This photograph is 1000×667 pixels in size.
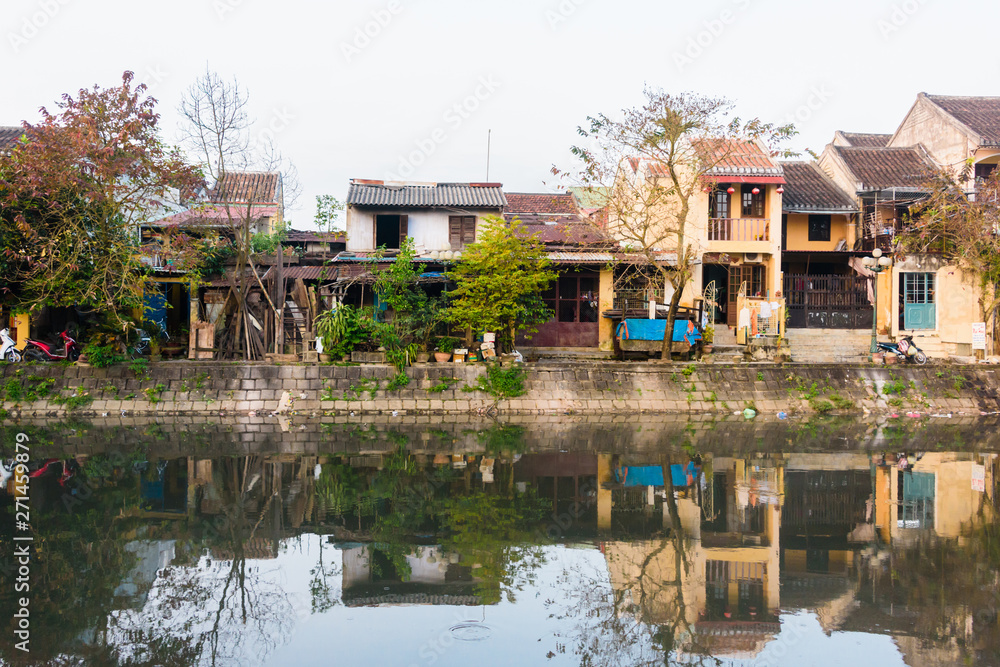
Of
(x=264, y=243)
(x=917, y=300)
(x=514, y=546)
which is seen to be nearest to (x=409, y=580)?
(x=514, y=546)

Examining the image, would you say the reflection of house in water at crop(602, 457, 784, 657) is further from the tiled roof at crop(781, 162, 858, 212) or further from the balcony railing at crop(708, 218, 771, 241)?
the tiled roof at crop(781, 162, 858, 212)

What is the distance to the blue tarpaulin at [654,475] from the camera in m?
9.99

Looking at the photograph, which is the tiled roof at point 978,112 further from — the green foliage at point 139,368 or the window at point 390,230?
the green foliage at point 139,368

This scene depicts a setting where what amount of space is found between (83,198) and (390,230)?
815 centimetres

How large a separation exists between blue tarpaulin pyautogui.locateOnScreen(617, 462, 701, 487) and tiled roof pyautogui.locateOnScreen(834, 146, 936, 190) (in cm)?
1688

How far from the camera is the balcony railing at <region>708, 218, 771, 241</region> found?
2219 centimetres

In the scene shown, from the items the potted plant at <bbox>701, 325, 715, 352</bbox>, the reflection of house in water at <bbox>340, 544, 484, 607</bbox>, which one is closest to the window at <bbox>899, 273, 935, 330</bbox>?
the potted plant at <bbox>701, 325, 715, 352</bbox>

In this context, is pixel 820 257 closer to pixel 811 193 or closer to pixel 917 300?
pixel 811 193

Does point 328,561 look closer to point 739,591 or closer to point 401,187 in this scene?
point 739,591

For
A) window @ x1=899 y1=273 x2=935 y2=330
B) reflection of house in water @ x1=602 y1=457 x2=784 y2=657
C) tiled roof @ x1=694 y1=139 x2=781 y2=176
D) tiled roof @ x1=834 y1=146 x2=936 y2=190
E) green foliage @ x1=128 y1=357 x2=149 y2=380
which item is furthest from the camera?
tiled roof @ x1=834 y1=146 x2=936 y2=190

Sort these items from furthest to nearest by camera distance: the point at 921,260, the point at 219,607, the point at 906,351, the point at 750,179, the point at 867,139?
1. the point at 867,139
2. the point at 921,260
3. the point at 750,179
4. the point at 906,351
5. the point at 219,607

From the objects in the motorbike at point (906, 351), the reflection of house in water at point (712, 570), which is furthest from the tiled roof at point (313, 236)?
the motorbike at point (906, 351)

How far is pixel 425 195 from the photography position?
2130 centimetres

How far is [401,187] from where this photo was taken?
21.7m
